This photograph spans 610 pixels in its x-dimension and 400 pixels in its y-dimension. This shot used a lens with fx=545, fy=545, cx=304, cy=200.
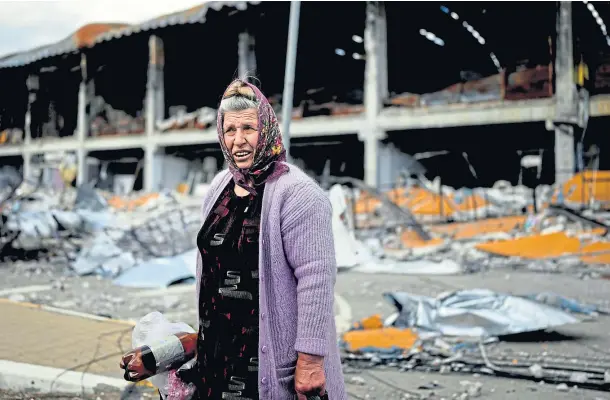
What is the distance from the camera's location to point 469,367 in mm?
3941

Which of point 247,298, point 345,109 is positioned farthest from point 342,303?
point 345,109

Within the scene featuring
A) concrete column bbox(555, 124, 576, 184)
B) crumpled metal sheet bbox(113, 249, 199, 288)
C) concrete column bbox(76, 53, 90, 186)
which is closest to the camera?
crumpled metal sheet bbox(113, 249, 199, 288)

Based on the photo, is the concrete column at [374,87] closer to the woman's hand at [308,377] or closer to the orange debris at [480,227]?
the orange debris at [480,227]

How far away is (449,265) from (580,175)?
5213 millimetres

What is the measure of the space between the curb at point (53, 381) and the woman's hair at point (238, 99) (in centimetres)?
223

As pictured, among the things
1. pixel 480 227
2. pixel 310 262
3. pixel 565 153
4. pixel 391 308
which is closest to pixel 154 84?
pixel 480 227

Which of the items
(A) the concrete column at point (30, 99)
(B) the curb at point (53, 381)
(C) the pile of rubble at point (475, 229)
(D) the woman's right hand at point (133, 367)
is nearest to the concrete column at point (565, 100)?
(C) the pile of rubble at point (475, 229)

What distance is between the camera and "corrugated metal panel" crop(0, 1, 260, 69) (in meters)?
16.5

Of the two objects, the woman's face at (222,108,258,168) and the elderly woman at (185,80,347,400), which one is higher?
the woman's face at (222,108,258,168)

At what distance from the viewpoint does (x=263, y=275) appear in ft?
5.89

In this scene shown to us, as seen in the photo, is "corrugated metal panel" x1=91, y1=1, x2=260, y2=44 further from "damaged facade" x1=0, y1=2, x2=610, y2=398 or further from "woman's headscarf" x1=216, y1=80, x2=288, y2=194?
"woman's headscarf" x1=216, y1=80, x2=288, y2=194

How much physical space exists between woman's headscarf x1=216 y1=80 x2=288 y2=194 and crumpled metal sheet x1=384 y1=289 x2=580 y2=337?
129 inches

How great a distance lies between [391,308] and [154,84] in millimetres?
15989

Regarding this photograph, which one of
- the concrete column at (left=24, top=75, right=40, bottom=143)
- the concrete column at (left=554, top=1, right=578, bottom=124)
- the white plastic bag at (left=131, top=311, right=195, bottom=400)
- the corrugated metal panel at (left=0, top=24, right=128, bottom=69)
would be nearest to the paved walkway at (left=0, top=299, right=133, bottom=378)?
the white plastic bag at (left=131, top=311, right=195, bottom=400)
